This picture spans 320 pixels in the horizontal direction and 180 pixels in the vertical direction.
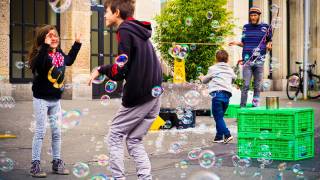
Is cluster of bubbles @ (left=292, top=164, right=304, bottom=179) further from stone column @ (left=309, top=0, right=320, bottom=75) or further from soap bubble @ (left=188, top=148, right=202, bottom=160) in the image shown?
stone column @ (left=309, top=0, right=320, bottom=75)

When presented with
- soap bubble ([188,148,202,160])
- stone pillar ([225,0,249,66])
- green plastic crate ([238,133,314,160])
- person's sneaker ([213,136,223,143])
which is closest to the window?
stone pillar ([225,0,249,66])

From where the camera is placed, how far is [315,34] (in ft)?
103

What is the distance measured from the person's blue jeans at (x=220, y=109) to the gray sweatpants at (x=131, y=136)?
3.88 metres

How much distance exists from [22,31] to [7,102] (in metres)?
2.71

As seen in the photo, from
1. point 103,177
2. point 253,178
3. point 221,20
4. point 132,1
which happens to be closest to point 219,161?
point 253,178

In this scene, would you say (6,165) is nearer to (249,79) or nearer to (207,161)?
(207,161)

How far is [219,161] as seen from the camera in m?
7.58

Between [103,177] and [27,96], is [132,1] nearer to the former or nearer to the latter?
[103,177]

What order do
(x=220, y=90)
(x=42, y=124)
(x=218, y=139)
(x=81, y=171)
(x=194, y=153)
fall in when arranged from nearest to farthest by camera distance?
(x=81, y=171)
(x=42, y=124)
(x=194, y=153)
(x=218, y=139)
(x=220, y=90)

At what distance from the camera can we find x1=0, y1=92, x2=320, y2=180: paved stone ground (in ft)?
22.4

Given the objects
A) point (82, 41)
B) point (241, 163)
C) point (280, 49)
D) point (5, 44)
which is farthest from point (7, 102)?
point (280, 49)

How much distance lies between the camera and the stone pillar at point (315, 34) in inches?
1224

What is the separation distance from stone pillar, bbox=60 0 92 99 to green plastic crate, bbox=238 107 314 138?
12096 millimetres

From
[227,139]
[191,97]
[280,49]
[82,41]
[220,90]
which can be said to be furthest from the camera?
[280,49]
